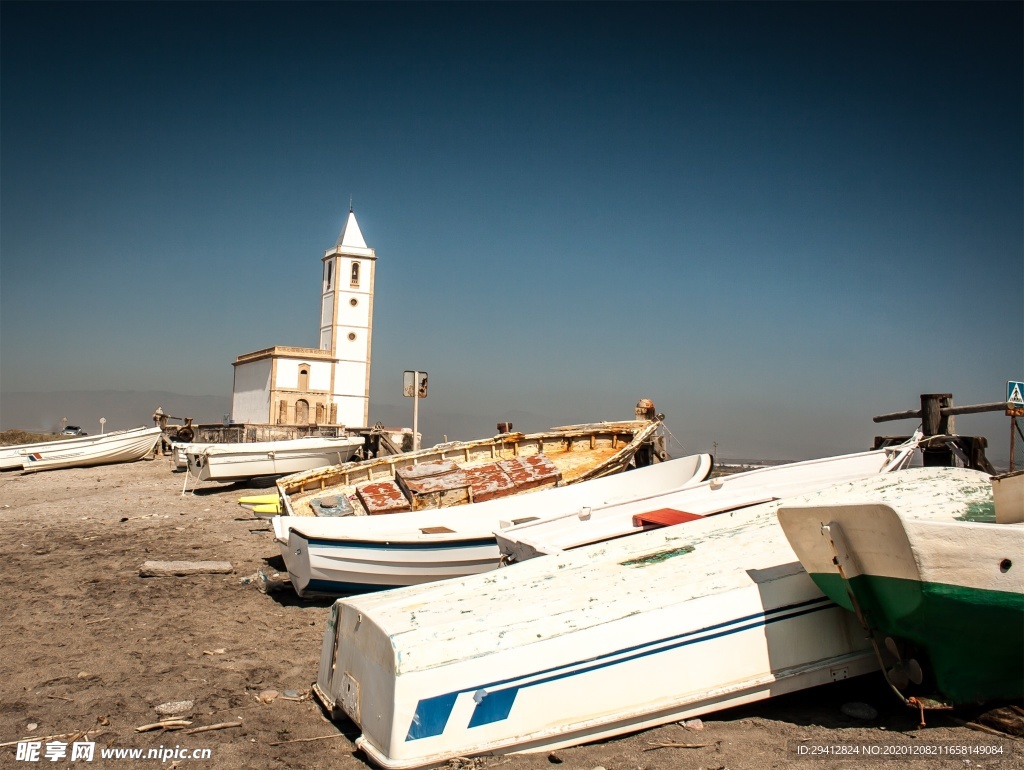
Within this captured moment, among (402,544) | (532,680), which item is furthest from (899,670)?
(402,544)

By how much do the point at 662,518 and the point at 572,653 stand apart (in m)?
2.72

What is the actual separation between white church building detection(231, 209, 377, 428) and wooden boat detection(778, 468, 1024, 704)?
41810mm

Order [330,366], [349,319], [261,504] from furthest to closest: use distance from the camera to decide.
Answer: [349,319], [330,366], [261,504]

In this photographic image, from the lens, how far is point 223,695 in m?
4.75

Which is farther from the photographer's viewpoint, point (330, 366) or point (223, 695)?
point (330, 366)

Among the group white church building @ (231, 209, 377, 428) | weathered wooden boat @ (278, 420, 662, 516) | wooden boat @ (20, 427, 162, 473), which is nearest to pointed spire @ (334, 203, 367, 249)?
white church building @ (231, 209, 377, 428)

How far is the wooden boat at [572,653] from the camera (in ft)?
12.2

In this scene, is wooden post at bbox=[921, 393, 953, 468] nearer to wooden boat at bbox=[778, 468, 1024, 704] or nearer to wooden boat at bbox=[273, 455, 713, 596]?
wooden boat at bbox=[273, 455, 713, 596]

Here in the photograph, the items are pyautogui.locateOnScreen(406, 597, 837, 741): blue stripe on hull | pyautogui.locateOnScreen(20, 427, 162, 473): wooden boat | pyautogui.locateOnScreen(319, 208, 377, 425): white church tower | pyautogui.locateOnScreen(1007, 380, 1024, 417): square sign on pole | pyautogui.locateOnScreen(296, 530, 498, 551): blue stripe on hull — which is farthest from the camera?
pyautogui.locateOnScreen(319, 208, 377, 425): white church tower

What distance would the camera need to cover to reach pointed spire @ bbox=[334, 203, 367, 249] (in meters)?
54.0

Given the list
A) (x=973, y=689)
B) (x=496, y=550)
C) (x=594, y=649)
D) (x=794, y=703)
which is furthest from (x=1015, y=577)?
(x=496, y=550)

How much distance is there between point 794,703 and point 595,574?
1.45 meters

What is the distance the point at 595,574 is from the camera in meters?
4.92

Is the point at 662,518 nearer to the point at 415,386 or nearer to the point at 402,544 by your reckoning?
the point at 402,544
